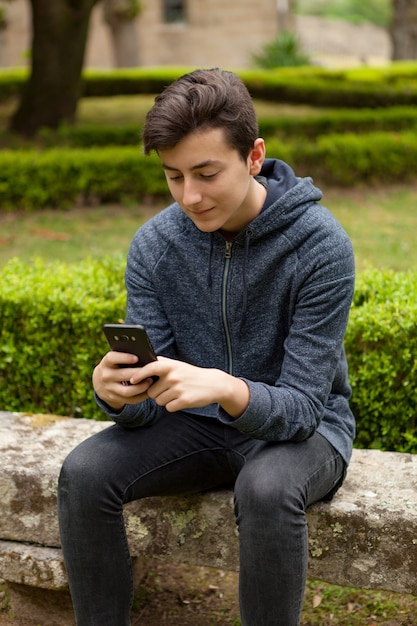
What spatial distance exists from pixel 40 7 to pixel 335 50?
31615 millimetres

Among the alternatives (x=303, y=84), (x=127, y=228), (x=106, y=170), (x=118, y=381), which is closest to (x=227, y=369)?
(x=118, y=381)

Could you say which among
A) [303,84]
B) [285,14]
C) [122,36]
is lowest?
[303,84]

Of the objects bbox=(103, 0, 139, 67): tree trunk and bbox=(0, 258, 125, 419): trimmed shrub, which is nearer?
bbox=(0, 258, 125, 419): trimmed shrub

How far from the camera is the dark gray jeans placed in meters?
2.22

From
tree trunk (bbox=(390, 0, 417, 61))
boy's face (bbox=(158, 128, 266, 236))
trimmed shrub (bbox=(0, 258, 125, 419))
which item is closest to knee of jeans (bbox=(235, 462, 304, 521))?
boy's face (bbox=(158, 128, 266, 236))

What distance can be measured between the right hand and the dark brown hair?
0.57 m

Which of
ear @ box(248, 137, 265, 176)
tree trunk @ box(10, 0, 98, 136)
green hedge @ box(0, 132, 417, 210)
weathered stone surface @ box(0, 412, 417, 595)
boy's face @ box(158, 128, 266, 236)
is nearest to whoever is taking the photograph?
boy's face @ box(158, 128, 266, 236)

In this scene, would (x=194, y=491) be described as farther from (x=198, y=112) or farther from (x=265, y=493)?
(x=198, y=112)

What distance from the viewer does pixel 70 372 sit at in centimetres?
371

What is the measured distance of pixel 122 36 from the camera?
74.2ft

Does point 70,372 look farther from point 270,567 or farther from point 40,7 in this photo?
point 40,7

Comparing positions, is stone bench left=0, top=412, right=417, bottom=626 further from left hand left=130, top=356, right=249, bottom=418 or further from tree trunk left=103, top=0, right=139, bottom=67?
tree trunk left=103, top=0, right=139, bottom=67

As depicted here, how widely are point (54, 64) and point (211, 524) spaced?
899 centimetres

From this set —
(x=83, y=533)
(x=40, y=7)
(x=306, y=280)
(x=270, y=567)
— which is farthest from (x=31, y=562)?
(x=40, y=7)
